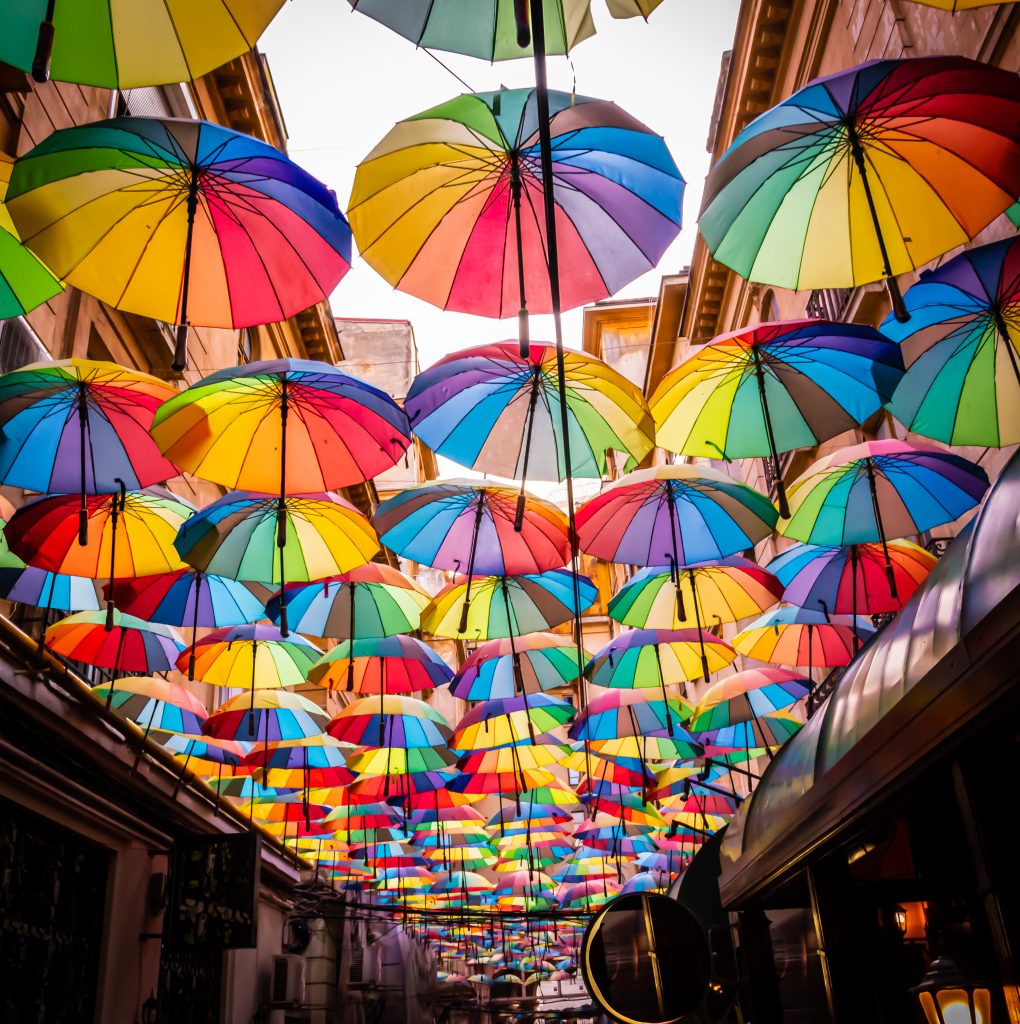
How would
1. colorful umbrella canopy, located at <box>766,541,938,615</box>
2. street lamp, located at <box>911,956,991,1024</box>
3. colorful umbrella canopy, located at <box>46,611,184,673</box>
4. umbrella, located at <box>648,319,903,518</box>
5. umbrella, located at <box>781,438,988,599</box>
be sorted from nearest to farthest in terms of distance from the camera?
1. street lamp, located at <box>911,956,991,1024</box>
2. umbrella, located at <box>648,319,903,518</box>
3. umbrella, located at <box>781,438,988,599</box>
4. colorful umbrella canopy, located at <box>766,541,938,615</box>
5. colorful umbrella canopy, located at <box>46,611,184,673</box>

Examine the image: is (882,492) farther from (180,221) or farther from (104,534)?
(104,534)

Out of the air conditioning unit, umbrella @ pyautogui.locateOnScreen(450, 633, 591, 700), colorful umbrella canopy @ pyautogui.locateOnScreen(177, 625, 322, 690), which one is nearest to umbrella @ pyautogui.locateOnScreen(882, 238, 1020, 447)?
umbrella @ pyautogui.locateOnScreen(450, 633, 591, 700)

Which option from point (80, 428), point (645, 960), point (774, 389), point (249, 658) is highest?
point (774, 389)

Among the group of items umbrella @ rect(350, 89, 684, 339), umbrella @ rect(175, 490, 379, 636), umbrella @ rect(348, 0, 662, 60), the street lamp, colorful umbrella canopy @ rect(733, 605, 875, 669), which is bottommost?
the street lamp

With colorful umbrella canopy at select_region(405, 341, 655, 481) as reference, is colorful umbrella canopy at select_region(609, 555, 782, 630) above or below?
below

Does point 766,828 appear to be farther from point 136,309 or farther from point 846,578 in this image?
point 136,309

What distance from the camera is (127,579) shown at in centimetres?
918

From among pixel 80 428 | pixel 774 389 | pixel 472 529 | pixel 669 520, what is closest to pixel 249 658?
pixel 472 529

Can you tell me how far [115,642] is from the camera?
9891 millimetres

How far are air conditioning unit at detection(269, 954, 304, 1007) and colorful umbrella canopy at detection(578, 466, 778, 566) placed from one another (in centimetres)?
1250

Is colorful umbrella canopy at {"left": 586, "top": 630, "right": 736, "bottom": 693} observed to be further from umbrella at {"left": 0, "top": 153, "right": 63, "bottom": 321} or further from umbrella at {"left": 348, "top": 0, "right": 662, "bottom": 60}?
umbrella at {"left": 348, "top": 0, "right": 662, "bottom": 60}

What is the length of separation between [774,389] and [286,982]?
15.0 meters

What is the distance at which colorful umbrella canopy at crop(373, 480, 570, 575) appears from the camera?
8.11 metres

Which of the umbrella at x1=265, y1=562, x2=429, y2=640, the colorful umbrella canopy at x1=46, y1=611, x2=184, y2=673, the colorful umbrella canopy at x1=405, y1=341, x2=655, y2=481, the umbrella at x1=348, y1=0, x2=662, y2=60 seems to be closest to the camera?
the umbrella at x1=348, y1=0, x2=662, y2=60
